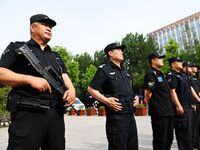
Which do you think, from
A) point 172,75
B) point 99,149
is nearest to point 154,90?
point 172,75

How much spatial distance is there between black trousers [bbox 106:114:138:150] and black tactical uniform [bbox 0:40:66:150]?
A: 1033 mm

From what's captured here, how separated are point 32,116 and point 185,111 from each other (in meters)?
3.54

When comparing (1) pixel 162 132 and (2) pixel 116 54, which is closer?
(2) pixel 116 54

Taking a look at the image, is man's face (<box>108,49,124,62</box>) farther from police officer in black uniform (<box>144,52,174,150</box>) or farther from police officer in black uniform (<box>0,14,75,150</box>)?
police officer in black uniform (<box>0,14,75,150</box>)

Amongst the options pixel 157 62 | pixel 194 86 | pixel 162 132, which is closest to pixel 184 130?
pixel 162 132

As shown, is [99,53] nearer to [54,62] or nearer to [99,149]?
[99,149]

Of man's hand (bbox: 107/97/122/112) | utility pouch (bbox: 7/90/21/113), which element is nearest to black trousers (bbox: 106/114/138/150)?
man's hand (bbox: 107/97/122/112)

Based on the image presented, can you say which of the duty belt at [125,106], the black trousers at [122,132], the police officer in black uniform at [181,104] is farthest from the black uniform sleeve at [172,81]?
the black trousers at [122,132]

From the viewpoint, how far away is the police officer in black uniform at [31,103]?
2.68 meters

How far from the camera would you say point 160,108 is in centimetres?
493

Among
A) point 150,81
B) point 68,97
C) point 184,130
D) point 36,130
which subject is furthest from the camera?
point 184,130

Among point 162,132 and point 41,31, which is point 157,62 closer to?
point 162,132

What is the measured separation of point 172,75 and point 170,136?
1137 mm

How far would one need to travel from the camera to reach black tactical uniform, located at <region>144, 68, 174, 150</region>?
4898mm
